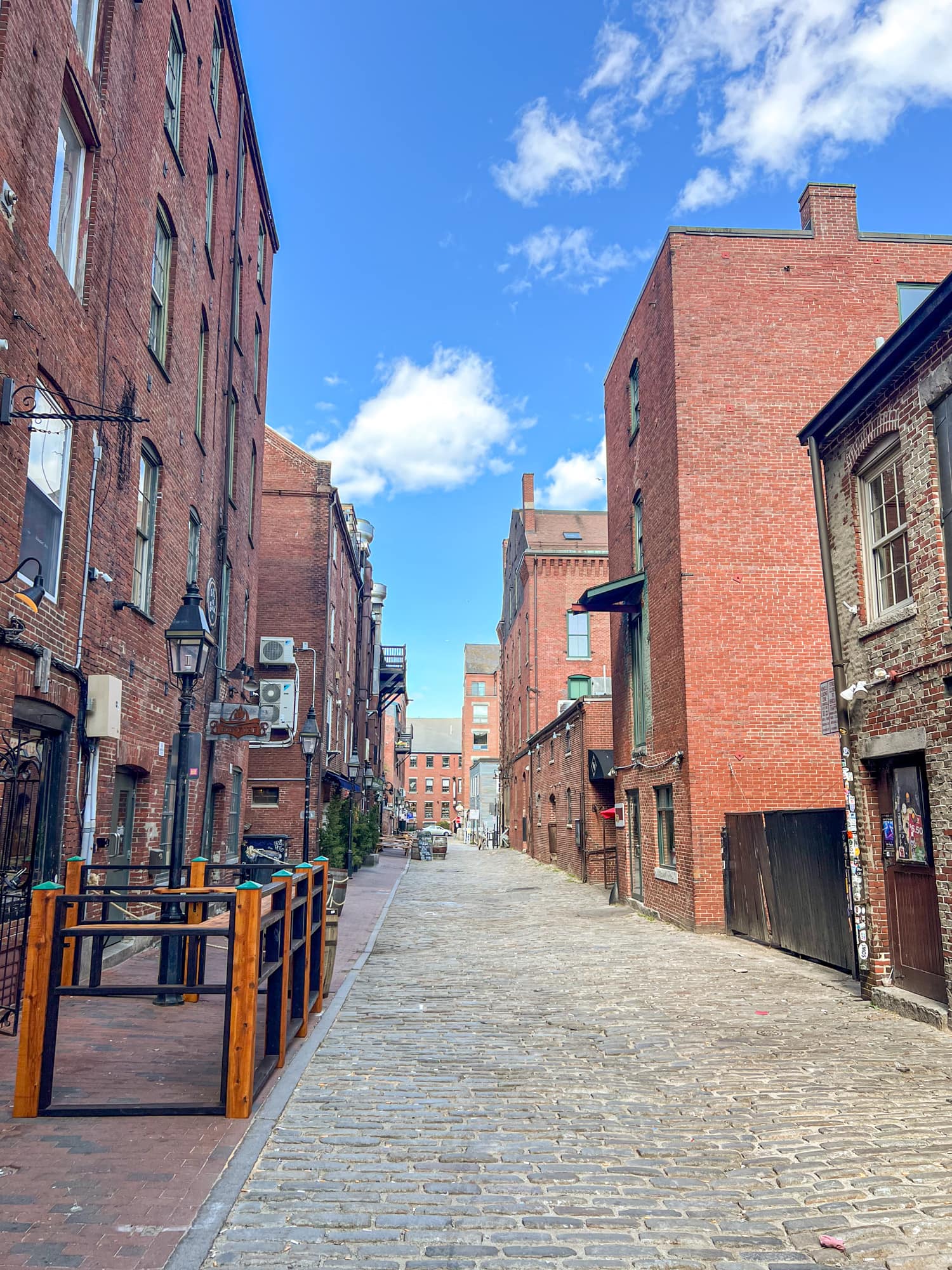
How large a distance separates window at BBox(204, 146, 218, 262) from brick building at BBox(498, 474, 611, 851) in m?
25.0

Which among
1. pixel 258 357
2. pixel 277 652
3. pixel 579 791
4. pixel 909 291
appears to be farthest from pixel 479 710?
pixel 909 291

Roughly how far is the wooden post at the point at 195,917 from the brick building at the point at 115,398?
1386 mm

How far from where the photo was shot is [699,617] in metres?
16.0

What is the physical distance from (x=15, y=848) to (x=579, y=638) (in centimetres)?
3565

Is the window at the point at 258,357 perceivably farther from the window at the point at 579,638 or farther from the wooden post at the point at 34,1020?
the window at the point at 579,638

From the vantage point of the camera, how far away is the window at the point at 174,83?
14219 millimetres

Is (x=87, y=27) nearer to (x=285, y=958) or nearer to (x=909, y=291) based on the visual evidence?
(x=285, y=958)

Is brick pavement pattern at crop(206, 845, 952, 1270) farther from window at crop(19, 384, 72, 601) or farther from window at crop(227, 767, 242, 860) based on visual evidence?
window at crop(227, 767, 242, 860)

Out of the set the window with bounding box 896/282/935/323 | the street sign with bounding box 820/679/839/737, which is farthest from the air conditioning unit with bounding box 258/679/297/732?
the window with bounding box 896/282/935/323

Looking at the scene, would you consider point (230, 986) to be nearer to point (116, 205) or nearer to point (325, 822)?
point (116, 205)

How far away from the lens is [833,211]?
691 inches

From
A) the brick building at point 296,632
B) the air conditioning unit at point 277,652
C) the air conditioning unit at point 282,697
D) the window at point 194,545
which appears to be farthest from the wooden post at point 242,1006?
the air conditioning unit at point 277,652

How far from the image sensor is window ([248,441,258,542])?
822 inches

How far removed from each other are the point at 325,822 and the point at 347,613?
470 inches
